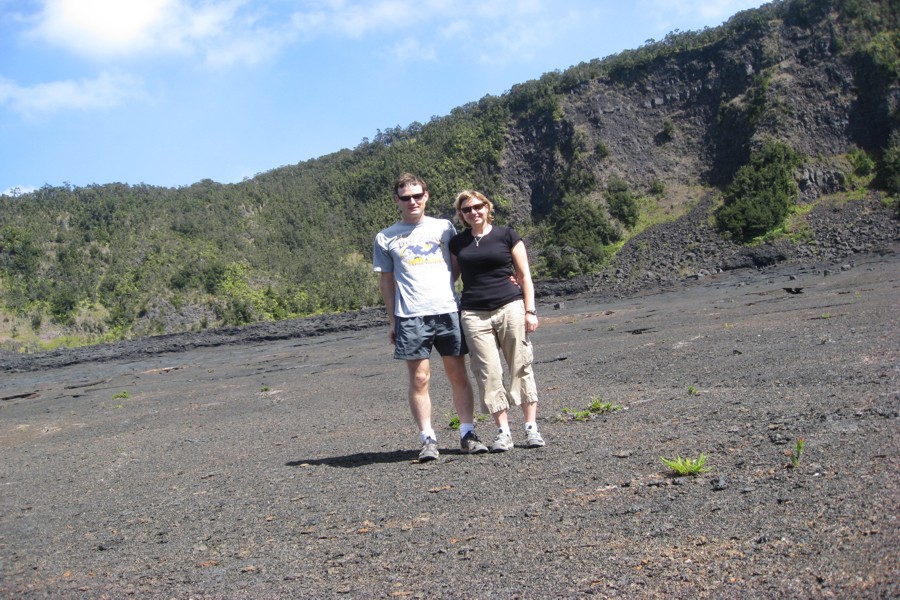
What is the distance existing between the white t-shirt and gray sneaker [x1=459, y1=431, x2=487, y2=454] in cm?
87

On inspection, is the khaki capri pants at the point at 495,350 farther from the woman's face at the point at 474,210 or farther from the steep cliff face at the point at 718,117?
the steep cliff face at the point at 718,117

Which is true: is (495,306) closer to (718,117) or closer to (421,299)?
(421,299)

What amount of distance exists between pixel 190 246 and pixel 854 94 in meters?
47.3

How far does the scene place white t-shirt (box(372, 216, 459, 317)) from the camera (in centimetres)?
533

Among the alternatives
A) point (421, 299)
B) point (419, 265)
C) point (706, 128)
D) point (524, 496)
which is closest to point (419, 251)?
point (419, 265)

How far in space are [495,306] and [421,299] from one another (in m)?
0.49

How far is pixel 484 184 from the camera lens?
2355 inches

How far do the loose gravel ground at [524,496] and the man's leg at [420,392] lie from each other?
0.30m

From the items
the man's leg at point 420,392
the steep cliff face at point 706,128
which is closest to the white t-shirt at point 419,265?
the man's leg at point 420,392

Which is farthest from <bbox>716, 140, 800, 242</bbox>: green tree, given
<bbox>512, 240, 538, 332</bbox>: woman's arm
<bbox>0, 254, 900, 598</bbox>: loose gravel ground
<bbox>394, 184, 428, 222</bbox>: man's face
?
<bbox>394, 184, 428, 222</bbox>: man's face

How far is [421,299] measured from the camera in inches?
210

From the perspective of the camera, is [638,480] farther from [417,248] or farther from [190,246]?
[190,246]

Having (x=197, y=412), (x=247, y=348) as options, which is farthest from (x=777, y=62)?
(x=197, y=412)

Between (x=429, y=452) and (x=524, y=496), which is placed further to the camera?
(x=429, y=452)
